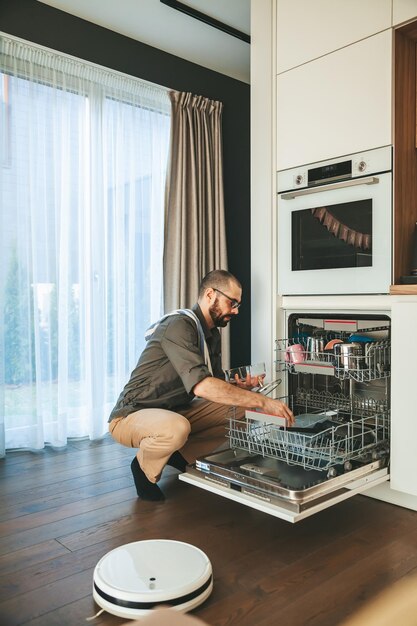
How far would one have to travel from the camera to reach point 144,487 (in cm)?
260

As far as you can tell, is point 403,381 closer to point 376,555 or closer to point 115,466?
point 376,555

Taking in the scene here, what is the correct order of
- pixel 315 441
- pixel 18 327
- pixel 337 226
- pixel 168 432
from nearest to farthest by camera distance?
1. pixel 315 441
2. pixel 168 432
3. pixel 337 226
4. pixel 18 327

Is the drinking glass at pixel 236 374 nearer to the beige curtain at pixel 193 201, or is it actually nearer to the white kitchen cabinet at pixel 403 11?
the beige curtain at pixel 193 201

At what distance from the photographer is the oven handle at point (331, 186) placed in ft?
8.32

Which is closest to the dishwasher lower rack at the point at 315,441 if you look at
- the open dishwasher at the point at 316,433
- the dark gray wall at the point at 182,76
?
the open dishwasher at the point at 316,433

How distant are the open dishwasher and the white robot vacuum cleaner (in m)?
0.32

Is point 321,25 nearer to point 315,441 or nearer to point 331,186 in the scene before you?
point 331,186

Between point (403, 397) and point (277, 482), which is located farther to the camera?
point (403, 397)

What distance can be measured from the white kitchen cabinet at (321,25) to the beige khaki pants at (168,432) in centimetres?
180

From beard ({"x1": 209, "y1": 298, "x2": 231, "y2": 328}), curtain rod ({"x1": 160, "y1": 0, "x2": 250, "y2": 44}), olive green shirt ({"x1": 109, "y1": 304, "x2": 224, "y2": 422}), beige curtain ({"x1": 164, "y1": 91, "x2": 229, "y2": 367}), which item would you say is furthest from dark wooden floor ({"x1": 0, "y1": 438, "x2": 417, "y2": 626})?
curtain rod ({"x1": 160, "y1": 0, "x2": 250, "y2": 44})

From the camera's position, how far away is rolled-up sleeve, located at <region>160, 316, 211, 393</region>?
2469 millimetres

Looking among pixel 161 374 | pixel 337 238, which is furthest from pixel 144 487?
pixel 337 238

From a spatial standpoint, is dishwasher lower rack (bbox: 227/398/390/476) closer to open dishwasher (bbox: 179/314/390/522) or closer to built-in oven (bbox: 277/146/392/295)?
open dishwasher (bbox: 179/314/390/522)

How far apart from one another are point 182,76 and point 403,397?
9.86 ft
